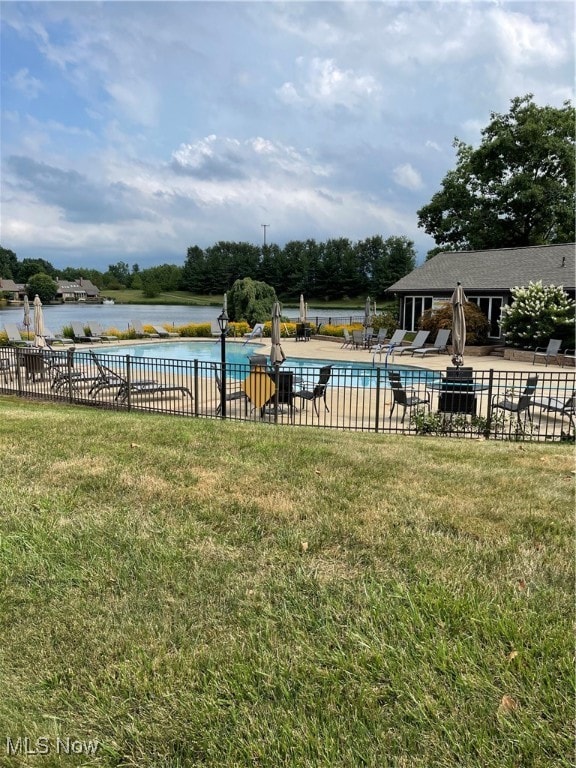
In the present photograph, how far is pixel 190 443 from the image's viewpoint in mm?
5445

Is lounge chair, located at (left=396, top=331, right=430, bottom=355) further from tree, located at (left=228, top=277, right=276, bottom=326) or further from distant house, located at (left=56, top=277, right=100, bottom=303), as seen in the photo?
distant house, located at (left=56, top=277, right=100, bottom=303)

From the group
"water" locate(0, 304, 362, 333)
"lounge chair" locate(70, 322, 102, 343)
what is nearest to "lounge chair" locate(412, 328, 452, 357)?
"water" locate(0, 304, 362, 333)

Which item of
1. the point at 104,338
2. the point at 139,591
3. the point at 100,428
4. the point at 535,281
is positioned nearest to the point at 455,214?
the point at 535,281

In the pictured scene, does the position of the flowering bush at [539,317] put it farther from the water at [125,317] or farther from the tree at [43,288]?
the tree at [43,288]

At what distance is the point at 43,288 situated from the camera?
94.6m

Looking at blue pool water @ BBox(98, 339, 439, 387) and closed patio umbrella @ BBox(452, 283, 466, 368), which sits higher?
closed patio umbrella @ BBox(452, 283, 466, 368)

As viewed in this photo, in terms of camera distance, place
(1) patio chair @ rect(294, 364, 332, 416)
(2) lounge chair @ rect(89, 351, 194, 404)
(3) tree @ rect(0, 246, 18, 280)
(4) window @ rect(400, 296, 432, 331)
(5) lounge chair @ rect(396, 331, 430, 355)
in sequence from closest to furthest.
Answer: (1) patio chair @ rect(294, 364, 332, 416)
(2) lounge chair @ rect(89, 351, 194, 404)
(5) lounge chair @ rect(396, 331, 430, 355)
(4) window @ rect(400, 296, 432, 331)
(3) tree @ rect(0, 246, 18, 280)

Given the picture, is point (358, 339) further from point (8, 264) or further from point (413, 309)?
point (8, 264)

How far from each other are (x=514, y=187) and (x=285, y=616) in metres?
41.4

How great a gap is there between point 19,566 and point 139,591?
78 centimetres

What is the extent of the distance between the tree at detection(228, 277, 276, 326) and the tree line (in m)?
30.2

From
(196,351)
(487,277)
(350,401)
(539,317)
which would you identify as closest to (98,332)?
(196,351)

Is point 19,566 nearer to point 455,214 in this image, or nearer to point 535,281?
point 535,281

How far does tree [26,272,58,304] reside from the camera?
94.3m
